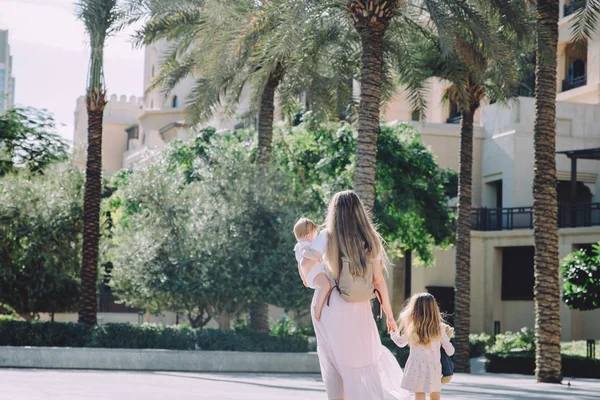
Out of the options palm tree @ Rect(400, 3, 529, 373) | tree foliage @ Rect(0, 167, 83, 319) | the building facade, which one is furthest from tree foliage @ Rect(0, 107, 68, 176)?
the building facade

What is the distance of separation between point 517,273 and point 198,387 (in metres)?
23.8

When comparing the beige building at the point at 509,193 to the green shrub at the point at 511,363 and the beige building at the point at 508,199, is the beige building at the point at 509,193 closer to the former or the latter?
the beige building at the point at 508,199

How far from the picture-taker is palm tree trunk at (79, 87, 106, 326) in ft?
77.5

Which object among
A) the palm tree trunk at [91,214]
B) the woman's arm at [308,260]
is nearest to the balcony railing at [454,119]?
the palm tree trunk at [91,214]

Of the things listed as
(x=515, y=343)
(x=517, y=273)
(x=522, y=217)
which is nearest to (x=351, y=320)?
(x=515, y=343)

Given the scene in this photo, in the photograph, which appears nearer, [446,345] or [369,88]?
[446,345]

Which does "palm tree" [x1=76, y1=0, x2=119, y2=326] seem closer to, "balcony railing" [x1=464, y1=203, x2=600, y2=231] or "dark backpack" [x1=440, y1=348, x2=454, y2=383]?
"dark backpack" [x1=440, y1=348, x2=454, y2=383]

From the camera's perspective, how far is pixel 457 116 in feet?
151

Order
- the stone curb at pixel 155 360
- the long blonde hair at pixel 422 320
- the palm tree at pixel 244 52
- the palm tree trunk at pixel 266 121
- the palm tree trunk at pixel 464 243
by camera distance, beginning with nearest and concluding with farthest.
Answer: the long blonde hair at pixel 422 320 → the palm tree at pixel 244 52 → the stone curb at pixel 155 360 → the palm tree trunk at pixel 266 121 → the palm tree trunk at pixel 464 243

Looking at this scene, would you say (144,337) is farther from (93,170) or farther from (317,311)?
(317,311)

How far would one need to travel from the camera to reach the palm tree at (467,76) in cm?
1919

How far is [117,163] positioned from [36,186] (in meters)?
50.9

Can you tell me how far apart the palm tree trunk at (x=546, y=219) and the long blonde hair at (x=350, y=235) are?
12.8m

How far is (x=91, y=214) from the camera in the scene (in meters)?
23.7
